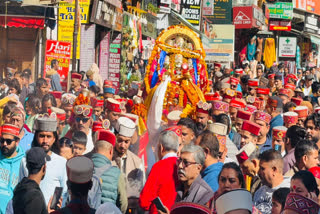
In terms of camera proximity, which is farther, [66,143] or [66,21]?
[66,21]

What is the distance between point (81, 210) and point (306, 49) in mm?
57551

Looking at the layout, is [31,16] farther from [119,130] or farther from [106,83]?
[119,130]

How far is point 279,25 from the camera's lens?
5231 cm

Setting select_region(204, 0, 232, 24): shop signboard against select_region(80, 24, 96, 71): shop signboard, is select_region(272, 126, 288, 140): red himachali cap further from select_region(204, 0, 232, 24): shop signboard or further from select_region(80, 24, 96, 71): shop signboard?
select_region(204, 0, 232, 24): shop signboard

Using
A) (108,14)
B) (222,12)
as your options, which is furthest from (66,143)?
(222,12)

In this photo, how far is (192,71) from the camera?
13719mm

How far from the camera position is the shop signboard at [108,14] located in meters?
25.3

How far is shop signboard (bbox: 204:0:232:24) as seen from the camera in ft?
134

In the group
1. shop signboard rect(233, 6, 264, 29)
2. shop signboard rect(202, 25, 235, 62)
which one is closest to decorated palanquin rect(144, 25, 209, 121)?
shop signboard rect(202, 25, 235, 62)

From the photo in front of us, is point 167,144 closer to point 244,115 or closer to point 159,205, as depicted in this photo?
point 159,205

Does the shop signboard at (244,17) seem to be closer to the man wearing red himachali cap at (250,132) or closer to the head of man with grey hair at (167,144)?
the man wearing red himachali cap at (250,132)

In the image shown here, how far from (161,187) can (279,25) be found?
46.5m

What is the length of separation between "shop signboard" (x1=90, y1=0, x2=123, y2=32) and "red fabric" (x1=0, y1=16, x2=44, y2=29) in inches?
185

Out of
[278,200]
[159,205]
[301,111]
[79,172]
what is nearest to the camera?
[79,172]
